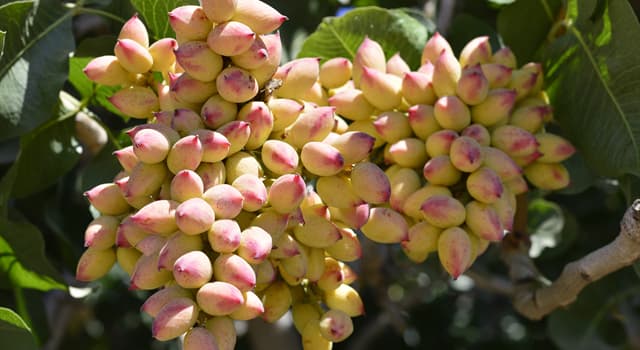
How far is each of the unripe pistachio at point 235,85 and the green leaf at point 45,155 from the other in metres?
0.44

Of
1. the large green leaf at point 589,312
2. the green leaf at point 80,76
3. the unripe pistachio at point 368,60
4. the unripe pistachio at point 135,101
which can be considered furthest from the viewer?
the large green leaf at point 589,312

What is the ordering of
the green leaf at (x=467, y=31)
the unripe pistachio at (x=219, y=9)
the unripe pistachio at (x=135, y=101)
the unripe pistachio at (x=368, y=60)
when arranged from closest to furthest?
the unripe pistachio at (x=219, y=9)
the unripe pistachio at (x=135, y=101)
the unripe pistachio at (x=368, y=60)
the green leaf at (x=467, y=31)

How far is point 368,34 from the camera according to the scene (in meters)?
1.29

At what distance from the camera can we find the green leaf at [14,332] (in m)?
0.99

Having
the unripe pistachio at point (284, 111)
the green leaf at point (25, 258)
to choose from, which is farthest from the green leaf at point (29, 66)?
the unripe pistachio at point (284, 111)

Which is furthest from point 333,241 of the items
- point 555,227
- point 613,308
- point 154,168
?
point 613,308

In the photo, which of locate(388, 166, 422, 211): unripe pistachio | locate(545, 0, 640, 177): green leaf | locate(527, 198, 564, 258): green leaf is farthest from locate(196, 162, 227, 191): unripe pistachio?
locate(527, 198, 564, 258): green leaf

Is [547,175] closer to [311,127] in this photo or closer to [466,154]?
[466,154]

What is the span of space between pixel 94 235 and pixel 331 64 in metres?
0.39

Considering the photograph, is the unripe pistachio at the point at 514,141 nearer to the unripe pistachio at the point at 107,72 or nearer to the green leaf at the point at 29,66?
the unripe pistachio at the point at 107,72

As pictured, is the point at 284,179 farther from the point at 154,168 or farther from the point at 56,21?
the point at 56,21

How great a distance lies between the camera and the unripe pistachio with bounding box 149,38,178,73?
39.9 inches

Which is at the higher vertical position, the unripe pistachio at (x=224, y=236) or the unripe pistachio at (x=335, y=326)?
the unripe pistachio at (x=224, y=236)

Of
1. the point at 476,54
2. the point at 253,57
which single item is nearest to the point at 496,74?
the point at 476,54
